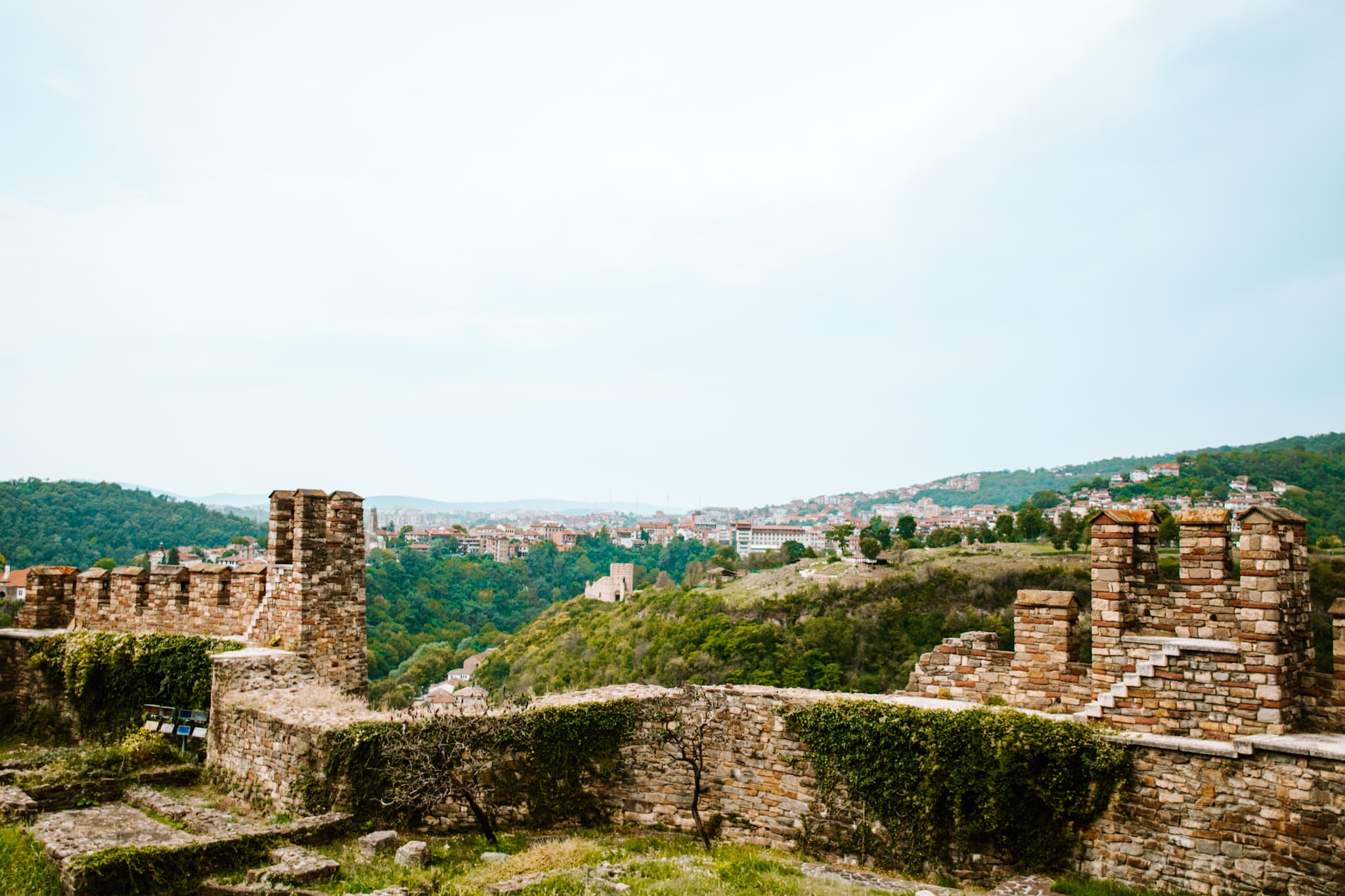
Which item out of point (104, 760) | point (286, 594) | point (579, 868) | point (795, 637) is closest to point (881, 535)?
point (795, 637)

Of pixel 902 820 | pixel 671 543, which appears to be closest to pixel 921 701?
pixel 902 820

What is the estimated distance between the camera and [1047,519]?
52.2 metres

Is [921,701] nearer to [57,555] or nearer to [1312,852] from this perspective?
[1312,852]

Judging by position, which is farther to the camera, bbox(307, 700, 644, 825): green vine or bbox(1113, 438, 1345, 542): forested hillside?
bbox(1113, 438, 1345, 542): forested hillside

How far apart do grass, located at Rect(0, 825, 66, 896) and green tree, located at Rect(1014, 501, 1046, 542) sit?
55.4 meters

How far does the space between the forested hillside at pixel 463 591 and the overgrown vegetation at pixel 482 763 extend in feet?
104

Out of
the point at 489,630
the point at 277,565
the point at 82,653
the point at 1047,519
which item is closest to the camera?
the point at 277,565

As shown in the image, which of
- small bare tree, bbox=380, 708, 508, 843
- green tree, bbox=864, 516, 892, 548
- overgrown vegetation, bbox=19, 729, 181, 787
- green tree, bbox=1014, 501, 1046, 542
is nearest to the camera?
small bare tree, bbox=380, 708, 508, 843

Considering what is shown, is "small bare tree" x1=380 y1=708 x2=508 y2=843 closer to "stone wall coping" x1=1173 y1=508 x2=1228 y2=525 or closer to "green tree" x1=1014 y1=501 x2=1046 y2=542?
"stone wall coping" x1=1173 y1=508 x2=1228 y2=525

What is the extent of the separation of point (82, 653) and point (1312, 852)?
50.1 ft

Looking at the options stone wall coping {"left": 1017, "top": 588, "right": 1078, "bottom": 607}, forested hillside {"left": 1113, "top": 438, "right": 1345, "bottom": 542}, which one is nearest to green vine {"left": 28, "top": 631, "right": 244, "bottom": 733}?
stone wall coping {"left": 1017, "top": 588, "right": 1078, "bottom": 607}

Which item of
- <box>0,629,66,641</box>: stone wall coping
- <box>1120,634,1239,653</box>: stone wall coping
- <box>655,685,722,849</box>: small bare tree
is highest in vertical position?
<box>1120,634,1239,653</box>: stone wall coping

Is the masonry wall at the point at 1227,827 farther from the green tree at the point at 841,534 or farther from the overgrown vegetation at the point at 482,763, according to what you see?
the green tree at the point at 841,534

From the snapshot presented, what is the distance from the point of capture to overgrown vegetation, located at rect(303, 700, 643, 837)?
8.04m
